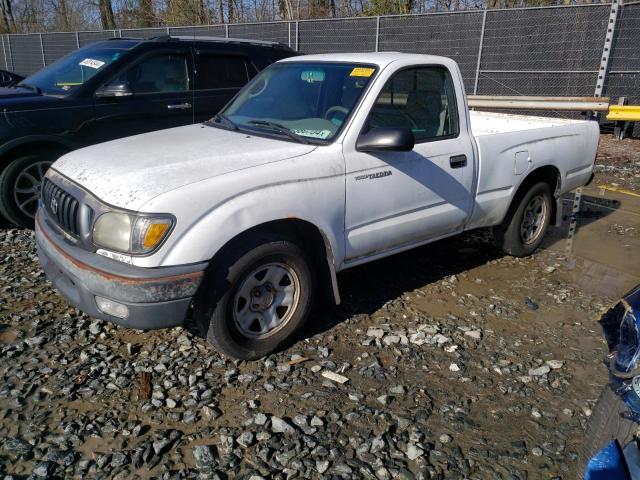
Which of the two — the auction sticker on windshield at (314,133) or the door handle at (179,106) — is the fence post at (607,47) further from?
the auction sticker on windshield at (314,133)

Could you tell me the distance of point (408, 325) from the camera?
4070mm

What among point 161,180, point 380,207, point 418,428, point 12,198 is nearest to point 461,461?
point 418,428

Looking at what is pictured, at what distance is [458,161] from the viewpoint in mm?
4344

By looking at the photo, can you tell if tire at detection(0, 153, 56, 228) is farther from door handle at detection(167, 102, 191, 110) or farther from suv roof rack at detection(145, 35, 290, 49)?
suv roof rack at detection(145, 35, 290, 49)

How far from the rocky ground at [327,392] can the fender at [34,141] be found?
1.54 m

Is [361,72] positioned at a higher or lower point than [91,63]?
higher

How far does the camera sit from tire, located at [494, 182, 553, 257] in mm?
5309

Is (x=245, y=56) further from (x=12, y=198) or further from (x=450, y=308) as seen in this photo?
(x=450, y=308)

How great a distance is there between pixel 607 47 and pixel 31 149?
37.5 ft

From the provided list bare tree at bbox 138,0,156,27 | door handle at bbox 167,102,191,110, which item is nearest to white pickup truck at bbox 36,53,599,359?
door handle at bbox 167,102,191,110

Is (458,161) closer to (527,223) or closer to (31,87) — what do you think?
(527,223)

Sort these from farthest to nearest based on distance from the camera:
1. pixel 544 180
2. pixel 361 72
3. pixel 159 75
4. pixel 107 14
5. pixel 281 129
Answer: pixel 107 14, pixel 159 75, pixel 544 180, pixel 361 72, pixel 281 129

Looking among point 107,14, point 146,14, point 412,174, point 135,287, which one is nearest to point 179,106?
point 412,174

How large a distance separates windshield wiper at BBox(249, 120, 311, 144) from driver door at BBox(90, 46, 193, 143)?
2533 millimetres
